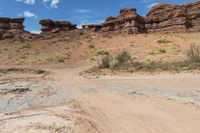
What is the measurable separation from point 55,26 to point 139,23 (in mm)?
20540

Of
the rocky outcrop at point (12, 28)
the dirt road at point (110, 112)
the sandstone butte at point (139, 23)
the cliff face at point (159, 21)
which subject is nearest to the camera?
the dirt road at point (110, 112)

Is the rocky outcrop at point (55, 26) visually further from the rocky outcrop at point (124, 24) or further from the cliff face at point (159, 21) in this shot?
the cliff face at point (159, 21)

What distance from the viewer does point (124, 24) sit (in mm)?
60531

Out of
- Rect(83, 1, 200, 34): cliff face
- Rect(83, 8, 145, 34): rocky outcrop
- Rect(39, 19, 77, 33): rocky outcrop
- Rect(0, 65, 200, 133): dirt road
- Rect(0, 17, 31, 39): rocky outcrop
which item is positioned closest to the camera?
Rect(0, 65, 200, 133): dirt road

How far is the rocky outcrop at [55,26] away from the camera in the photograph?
6731cm

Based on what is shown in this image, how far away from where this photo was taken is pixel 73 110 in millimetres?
8039

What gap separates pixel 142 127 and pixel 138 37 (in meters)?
46.0

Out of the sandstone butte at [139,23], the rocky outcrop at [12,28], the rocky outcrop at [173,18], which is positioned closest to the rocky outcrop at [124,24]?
the sandstone butte at [139,23]

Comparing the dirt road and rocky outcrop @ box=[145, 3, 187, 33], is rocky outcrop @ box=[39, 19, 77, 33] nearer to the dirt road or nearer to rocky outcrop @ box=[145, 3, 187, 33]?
rocky outcrop @ box=[145, 3, 187, 33]

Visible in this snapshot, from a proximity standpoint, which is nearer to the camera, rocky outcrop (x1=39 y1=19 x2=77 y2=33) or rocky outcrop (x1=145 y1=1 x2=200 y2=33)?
rocky outcrop (x1=145 y1=1 x2=200 y2=33)

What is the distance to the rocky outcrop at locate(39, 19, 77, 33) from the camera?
67.3m

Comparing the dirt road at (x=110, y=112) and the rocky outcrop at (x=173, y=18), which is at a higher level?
the rocky outcrop at (x=173, y=18)

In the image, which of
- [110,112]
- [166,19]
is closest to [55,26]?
[166,19]

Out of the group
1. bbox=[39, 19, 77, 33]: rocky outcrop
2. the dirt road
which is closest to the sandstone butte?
bbox=[39, 19, 77, 33]: rocky outcrop
